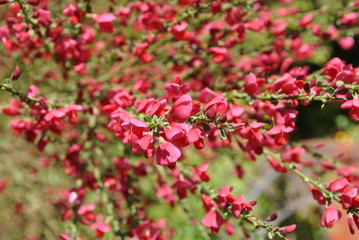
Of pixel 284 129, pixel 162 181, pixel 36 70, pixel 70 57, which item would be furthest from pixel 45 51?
pixel 284 129

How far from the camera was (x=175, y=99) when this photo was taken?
127cm

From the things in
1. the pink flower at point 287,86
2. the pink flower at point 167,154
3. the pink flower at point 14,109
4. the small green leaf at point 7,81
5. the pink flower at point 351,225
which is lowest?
the pink flower at point 351,225

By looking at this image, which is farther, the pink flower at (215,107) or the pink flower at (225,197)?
the pink flower at (225,197)

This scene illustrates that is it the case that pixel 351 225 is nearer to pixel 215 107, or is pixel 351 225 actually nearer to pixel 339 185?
pixel 339 185

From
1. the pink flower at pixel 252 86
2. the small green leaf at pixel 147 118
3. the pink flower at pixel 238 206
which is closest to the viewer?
the small green leaf at pixel 147 118

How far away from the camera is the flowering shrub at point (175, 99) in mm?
1149

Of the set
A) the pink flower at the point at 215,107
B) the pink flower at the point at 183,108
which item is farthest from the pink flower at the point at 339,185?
the pink flower at the point at 183,108

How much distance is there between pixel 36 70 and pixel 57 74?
16 cm

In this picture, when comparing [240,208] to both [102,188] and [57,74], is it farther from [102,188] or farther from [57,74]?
[57,74]

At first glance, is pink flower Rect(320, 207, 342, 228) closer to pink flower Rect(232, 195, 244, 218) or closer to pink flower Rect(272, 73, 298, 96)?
pink flower Rect(232, 195, 244, 218)

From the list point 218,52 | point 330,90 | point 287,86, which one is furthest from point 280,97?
point 218,52

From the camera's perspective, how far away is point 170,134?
3.18 ft

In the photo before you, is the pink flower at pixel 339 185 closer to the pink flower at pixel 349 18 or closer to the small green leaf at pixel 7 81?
the pink flower at pixel 349 18

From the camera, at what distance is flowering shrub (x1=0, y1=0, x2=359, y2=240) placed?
1149 millimetres
